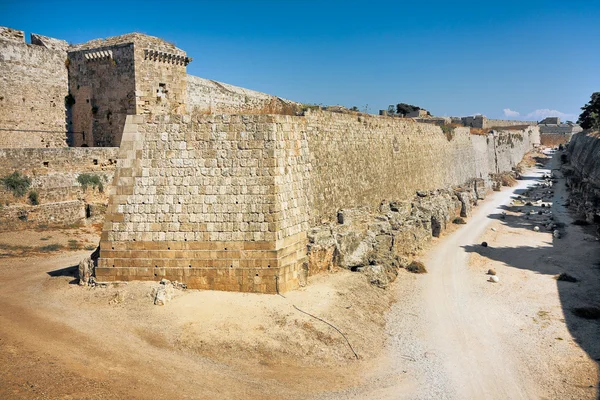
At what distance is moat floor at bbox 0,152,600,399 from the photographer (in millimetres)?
7434

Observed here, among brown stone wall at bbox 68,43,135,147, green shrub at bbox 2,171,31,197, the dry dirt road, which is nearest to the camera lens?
the dry dirt road

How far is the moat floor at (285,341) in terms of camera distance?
743cm

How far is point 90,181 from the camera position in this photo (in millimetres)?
18156

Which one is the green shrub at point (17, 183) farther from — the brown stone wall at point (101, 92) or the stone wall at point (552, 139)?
the stone wall at point (552, 139)

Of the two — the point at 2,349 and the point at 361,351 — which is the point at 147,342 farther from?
the point at 361,351

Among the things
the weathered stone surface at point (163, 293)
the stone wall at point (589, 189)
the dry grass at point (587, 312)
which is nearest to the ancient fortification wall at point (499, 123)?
the stone wall at point (589, 189)

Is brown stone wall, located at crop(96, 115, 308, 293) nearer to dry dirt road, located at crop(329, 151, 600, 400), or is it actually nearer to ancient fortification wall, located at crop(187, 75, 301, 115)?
dry dirt road, located at crop(329, 151, 600, 400)

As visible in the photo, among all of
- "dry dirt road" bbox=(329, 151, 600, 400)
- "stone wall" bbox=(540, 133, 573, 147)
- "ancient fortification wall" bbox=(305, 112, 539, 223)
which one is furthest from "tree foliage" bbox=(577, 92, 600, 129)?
"dry dirt road" bbox=(329, 151, 600, 400)

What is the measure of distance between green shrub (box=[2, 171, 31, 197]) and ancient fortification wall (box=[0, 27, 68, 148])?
4.90m

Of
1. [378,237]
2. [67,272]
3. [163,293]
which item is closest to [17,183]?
[67,272]

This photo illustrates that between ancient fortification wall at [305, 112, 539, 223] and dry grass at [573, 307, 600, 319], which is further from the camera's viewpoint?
ancient fortification wall at [305, 112, 539, 223]

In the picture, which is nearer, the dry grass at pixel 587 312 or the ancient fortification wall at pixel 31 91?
the dry grass at pixel 587 312

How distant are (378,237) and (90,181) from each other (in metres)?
11.8

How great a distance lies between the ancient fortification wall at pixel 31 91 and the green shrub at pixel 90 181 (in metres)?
4.78
